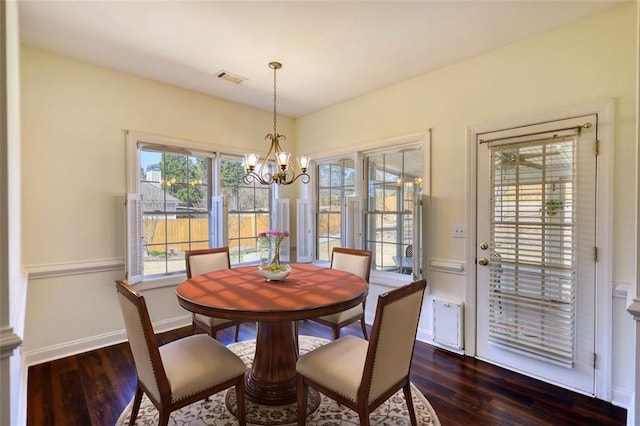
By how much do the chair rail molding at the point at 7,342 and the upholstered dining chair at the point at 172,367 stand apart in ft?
1.59

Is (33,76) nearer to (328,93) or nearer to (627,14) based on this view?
(328,93)

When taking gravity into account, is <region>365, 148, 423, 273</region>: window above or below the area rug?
above

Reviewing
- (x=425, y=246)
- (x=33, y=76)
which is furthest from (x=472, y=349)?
(x=33, y=76)

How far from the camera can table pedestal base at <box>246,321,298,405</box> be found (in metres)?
2.22

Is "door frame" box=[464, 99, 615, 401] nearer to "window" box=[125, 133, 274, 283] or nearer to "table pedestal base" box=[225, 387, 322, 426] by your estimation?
"table pedestal base" box=[225, 387, 322, 426]

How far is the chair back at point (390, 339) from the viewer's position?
1.56 m

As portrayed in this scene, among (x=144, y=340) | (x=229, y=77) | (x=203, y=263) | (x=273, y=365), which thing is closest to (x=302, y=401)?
(x=273, y=365)

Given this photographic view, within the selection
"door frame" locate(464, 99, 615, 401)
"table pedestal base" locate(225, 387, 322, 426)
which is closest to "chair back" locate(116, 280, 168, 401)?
"table pedestal base" locate(225, 387, 322, 426)

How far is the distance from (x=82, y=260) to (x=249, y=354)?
185 centimetres

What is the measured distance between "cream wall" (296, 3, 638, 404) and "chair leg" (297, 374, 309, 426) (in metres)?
1.88

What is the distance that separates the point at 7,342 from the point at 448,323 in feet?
10.2

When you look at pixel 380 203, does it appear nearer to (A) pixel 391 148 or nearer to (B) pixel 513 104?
(A) pixel 391 148

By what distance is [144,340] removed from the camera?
1593 mm

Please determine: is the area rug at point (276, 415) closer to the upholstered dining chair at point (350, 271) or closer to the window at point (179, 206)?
the upholstered dining chair at point (350, 271)
